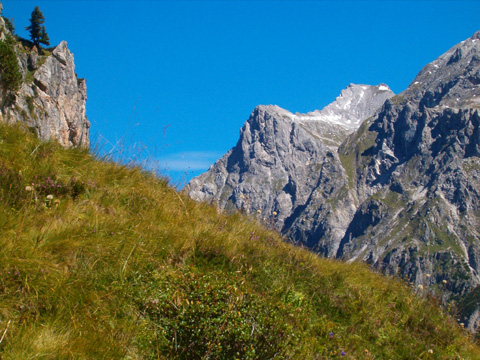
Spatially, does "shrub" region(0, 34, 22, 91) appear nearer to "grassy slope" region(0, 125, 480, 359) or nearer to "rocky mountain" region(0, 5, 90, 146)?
"rocky mountain" region(0, 5, 90, 146)

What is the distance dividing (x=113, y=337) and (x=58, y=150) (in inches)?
163

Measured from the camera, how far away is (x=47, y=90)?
81.5 m

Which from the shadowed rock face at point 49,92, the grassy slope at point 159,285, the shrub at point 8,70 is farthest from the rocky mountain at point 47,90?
the grassy slope at point 159,285

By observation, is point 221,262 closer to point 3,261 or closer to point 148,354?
point 148,354

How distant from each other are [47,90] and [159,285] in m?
88.7

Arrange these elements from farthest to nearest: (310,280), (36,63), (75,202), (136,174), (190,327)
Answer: (36,63)
(136,174)
(310,280)
(75,202)
(190,327)

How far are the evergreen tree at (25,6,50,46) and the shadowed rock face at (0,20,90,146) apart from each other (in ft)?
13.5

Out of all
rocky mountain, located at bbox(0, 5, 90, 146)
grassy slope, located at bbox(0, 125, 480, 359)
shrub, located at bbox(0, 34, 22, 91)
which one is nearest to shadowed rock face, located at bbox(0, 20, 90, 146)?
rocky mountain, located at bbox(0, 5, 90, 146)

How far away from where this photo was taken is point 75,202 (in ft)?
19.0

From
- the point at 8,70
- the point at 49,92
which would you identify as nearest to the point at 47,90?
the point at 49,92

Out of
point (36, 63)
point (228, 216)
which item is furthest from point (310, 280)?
point (36, 63)

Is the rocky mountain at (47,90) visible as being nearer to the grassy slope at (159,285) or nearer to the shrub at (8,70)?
the shrub at (8,70)

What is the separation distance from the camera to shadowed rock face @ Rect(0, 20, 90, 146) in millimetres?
54719

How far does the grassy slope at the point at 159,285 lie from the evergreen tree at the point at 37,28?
308 ft
